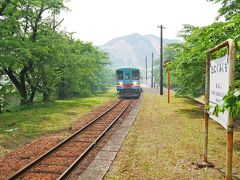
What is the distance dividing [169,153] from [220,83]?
358cm

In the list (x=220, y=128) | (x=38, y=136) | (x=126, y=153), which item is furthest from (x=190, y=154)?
(x=38, y=136)

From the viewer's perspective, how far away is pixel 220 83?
533cm

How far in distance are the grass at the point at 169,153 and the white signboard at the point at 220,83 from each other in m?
1.90

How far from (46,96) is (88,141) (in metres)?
16.6

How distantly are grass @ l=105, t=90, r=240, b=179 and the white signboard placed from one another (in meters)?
1.90

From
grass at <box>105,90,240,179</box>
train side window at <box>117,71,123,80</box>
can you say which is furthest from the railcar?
grass at <box>105,90,240,179</box>

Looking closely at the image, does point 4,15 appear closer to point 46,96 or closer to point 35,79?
point 35,79

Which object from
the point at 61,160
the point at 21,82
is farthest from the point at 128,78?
the point at 61,160

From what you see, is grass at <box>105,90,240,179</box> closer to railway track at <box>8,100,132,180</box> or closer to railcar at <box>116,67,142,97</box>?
railway track at <box>8,100,132,180</box>

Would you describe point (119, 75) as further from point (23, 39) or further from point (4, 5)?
point (4, 5)

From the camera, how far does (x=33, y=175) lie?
672cm

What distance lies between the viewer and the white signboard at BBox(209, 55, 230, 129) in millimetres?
4922

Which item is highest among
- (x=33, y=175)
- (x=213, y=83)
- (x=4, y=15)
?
(x=4, y=15)

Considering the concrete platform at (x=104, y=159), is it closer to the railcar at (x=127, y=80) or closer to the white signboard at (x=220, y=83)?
the white signboard at (x=220, y=83)
